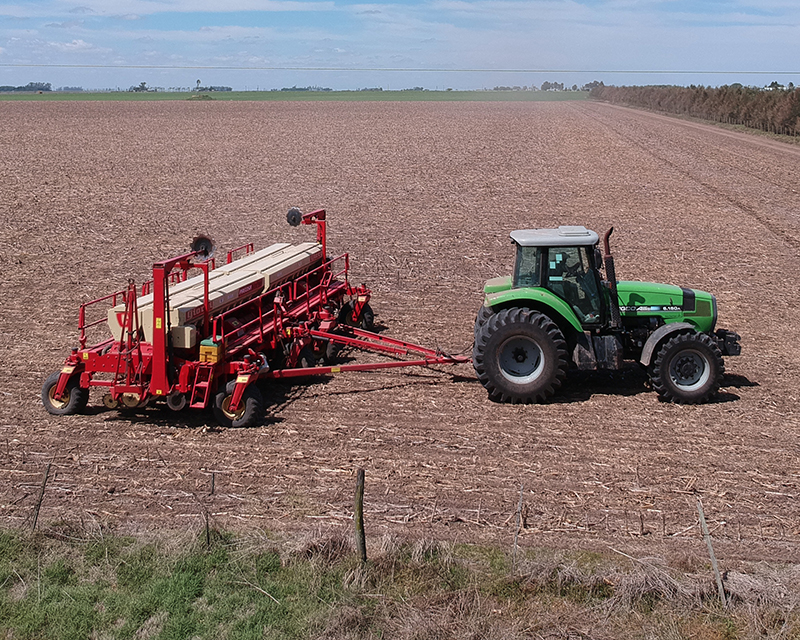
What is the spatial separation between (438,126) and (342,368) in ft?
163

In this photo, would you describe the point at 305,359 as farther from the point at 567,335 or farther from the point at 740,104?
the point at 740,104

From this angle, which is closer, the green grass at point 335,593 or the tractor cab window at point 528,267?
the green grass at point 335,593

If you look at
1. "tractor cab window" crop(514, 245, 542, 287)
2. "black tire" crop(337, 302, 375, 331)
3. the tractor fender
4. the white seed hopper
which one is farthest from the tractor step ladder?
the tractor fender

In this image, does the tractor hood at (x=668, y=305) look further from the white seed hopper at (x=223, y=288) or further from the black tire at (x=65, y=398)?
the black tire at (x=65, y=398)

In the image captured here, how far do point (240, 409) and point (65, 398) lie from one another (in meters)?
2.19

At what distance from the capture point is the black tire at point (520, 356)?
9961mm

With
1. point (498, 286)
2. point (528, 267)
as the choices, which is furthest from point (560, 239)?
point (498, 286)

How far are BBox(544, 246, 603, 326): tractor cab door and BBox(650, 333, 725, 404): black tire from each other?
3.04 ft

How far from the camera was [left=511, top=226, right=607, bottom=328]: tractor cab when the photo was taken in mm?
10117

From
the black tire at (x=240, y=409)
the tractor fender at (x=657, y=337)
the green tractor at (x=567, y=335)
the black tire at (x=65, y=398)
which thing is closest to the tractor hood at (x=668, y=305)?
the green tractor at (x=567, y=335)

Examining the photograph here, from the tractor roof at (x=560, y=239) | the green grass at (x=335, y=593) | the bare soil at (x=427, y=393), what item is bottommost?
the green grass at (x=335, y=593)

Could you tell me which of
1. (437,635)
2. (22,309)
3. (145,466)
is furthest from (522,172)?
(437,635)

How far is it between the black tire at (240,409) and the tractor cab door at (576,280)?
390 cm

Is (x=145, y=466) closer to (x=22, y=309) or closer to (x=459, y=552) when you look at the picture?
(x=459, y=552)
